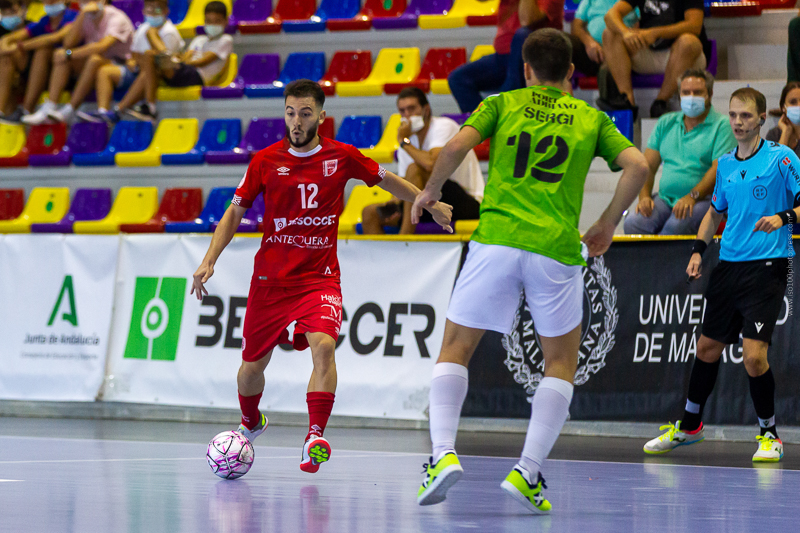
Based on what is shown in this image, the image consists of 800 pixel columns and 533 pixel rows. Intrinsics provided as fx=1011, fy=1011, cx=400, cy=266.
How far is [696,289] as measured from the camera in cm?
741

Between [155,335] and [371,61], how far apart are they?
15.1 ft

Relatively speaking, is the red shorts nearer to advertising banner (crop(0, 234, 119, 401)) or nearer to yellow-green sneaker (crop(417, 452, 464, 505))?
yellow-green sneaker (crop(417, 452, 464, 505))

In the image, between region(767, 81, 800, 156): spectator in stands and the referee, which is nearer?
the referee

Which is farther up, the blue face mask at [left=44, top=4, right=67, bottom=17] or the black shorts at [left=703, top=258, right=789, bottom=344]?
the blue face mask at [left=44, top=4, right=67, bottom=17]

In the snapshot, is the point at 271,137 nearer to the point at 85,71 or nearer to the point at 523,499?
the point at 85,71

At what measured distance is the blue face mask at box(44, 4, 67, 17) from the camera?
500 inches

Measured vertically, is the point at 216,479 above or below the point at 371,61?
below

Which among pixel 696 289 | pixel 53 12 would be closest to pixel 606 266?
pixel 696 289

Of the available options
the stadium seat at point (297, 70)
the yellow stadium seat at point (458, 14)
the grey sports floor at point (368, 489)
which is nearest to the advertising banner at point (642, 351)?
the grey sports floor at point (368, 489)

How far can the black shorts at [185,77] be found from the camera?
12055 mm

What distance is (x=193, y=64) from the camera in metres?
12.1

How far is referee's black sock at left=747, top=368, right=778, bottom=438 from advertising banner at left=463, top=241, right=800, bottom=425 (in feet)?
2.41

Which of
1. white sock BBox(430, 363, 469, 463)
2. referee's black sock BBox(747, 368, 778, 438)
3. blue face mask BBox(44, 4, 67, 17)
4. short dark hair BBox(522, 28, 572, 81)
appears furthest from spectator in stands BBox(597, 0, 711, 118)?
blue face mask BBox(44, 4, 67, 17)

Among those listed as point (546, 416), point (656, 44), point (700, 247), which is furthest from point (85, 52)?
point (546, 416)
